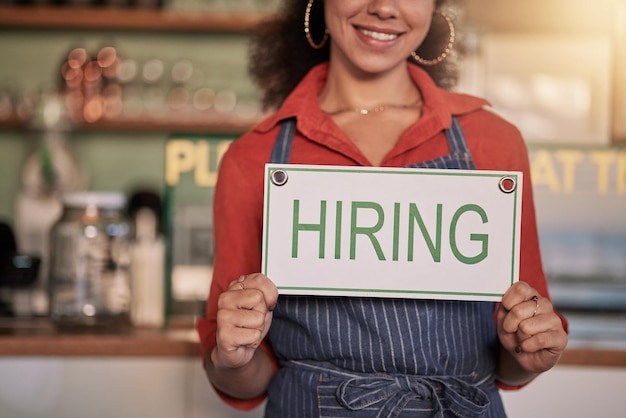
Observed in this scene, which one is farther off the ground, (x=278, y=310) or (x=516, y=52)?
(x=516, y=52)

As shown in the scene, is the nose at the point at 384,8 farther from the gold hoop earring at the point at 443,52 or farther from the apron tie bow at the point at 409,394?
the apron tie bow at the point at 409,394

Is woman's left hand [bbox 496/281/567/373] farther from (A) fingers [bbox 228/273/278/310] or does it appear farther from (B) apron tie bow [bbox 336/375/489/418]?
(A) fingers [bbox 228/273/278/310]

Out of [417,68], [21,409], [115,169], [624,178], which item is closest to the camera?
[417,68]

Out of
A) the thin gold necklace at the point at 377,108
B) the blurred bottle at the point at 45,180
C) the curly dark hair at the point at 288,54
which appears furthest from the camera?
the blurred bottle at the point at 45,180

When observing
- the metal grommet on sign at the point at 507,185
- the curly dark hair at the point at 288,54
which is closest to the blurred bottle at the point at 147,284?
the curly dark hair at the point at 288,54

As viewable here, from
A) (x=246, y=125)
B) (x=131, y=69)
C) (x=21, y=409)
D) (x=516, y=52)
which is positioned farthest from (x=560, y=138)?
(x=21, y=409)

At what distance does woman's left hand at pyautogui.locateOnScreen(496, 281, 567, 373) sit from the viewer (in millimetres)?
1034

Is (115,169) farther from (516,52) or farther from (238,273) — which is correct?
(238,273)

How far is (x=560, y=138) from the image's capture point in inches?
136

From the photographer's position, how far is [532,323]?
1033mm

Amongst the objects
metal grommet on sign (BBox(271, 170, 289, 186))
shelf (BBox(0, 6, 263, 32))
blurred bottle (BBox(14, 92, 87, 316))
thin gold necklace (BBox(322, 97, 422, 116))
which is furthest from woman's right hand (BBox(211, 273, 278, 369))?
shelf (BBox(0, 6, 263, 32))

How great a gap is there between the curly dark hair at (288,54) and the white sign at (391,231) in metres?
0.36

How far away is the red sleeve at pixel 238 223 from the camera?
1246mm

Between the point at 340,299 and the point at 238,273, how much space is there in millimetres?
160
